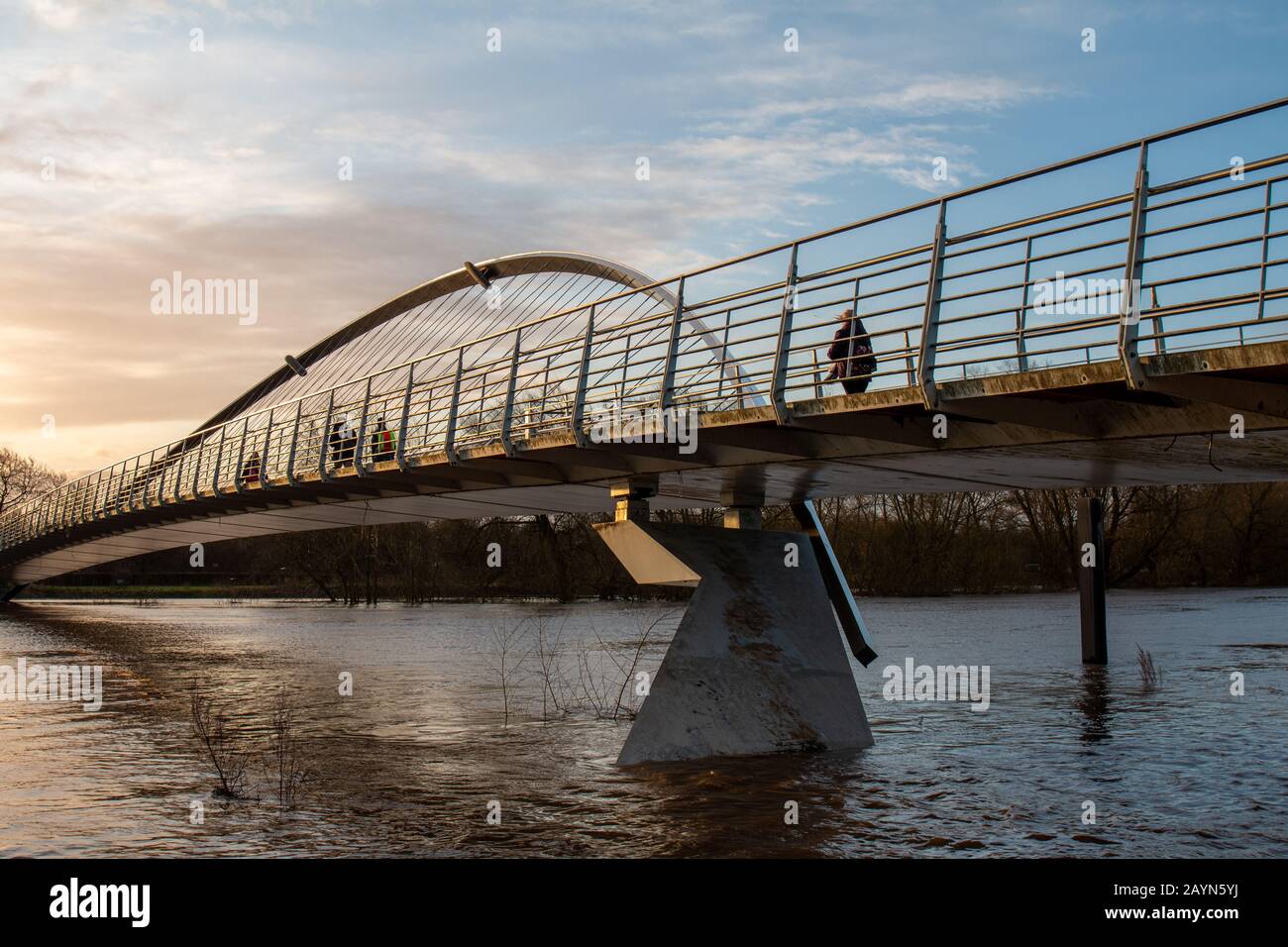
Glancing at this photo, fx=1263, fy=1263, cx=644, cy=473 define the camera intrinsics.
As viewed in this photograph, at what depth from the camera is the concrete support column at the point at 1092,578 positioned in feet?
80.5

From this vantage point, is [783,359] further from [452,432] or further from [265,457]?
[265,457]

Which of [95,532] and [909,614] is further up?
[95,532]

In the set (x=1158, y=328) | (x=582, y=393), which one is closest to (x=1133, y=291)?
(x=1158, y=328)

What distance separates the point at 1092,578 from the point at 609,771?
14643 mm

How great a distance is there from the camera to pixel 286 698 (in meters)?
22.6

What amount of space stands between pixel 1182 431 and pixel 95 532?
133 ft

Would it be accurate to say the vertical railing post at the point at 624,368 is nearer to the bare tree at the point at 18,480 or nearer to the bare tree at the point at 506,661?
the bare tree at the point at 506,661

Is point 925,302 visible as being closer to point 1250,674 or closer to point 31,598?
point 1250,674

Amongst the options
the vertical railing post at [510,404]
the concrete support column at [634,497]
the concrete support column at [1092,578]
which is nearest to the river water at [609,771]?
the concrete support column at [1092,578]

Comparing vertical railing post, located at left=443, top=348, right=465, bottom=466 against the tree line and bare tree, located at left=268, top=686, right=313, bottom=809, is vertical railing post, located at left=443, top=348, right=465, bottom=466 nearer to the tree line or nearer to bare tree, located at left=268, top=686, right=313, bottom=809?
bare tree, located at left=268, top=686, right=313, bottom=809

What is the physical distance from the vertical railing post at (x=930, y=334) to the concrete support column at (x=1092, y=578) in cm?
1475

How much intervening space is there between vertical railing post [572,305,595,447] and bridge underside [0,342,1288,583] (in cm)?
21
